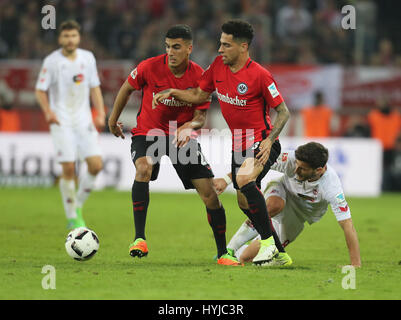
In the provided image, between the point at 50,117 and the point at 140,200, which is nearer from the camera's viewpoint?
the point at 140,200

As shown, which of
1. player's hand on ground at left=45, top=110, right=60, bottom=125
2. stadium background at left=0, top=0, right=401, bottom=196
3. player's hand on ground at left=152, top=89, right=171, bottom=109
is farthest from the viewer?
stadium background at left=0, top=0, right=401, bottom=196

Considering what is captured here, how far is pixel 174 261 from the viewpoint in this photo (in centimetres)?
720

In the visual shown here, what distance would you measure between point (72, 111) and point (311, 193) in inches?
151

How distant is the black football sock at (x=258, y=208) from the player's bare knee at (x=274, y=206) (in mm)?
590

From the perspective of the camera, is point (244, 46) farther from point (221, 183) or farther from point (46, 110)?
point (46, 110)

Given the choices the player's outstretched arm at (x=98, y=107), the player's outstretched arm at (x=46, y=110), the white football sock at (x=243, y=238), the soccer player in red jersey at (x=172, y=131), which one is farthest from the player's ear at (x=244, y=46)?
the player's outstretched arm at (x=46, y=110)

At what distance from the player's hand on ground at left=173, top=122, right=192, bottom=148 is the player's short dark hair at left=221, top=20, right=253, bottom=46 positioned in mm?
924

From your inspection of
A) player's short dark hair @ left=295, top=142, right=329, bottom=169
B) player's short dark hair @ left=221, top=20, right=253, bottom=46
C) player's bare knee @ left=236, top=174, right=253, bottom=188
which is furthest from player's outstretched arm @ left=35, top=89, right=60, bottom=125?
player's short dark hair @ left=295, top=142, right=329, bottom=169

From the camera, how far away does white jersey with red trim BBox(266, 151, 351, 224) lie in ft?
22.7

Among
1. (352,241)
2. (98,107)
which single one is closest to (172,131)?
(352,241)

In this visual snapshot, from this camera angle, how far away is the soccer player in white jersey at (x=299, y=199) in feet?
22.2

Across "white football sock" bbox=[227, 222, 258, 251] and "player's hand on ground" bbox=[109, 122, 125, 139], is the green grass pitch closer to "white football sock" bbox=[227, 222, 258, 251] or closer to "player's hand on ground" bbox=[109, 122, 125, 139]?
Answer: "white football sock" bbox=[227, 222, 258, 251]

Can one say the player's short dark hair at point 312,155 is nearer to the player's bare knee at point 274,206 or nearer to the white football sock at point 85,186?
the player's bare knee at point 274,206
